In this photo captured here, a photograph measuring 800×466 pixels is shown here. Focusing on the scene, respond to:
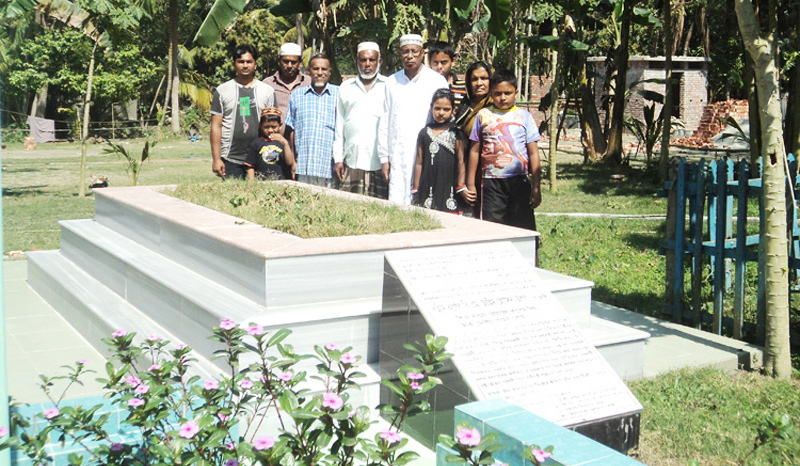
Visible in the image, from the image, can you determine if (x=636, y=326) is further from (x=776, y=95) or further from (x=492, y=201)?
(x=776, y=95)

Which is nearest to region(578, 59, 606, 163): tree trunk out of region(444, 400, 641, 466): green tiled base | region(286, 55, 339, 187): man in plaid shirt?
region(286, 55, 339, 187): man in plaid shirt

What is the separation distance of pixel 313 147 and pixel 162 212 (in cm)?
188

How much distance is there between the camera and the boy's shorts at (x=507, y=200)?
6297 millimetres

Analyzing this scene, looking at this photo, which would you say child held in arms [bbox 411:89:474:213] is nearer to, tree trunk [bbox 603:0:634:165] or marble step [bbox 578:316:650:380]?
marble step [bbox 578:316:650:380]

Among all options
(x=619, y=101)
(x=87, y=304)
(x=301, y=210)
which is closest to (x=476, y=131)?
(x=301, y=210)

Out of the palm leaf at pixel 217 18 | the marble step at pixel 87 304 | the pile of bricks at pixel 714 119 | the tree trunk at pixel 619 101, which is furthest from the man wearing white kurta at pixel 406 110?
the pile of bricks at pixel 714 119

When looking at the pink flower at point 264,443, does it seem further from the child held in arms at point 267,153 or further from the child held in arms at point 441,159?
→ the child held in arms at point 267,153

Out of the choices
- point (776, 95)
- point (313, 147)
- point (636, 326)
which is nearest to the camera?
point (776, 95)

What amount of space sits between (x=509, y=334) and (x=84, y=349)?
9.81ft

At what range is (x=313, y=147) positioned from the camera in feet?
24.6

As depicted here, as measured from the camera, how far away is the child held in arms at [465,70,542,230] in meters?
6.18

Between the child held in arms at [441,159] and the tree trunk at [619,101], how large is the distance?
9138 mm

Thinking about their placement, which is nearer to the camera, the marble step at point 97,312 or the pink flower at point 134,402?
the pink flower at point 134,402

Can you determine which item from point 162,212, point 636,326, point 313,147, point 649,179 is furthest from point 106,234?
point 649,179
